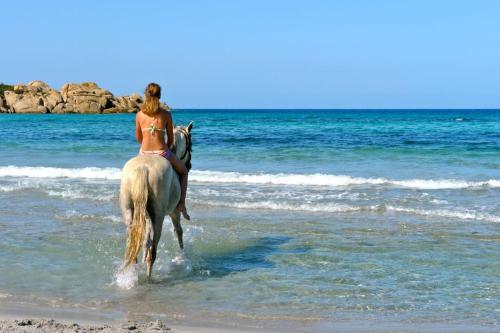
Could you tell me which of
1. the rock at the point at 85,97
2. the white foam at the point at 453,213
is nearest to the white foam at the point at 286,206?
the white foam at the point at 453,213

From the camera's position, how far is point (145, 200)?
6.70m

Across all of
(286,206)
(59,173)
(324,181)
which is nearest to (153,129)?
(286,206)

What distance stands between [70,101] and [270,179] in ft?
251

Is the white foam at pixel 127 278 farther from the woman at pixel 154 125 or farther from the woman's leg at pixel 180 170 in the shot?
the woman at pixel 154 125

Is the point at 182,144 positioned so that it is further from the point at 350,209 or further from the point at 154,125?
the point at 350,209

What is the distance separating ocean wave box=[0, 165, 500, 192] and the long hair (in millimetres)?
8522

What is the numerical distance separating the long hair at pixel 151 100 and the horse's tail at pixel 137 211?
2.22ft

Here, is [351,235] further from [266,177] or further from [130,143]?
[130,143]

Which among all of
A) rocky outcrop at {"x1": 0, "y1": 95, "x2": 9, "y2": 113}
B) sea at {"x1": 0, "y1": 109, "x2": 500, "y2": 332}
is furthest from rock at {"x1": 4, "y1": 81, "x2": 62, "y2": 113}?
sea at {"x1": 0, "y1": 109, "x2": 500, "y2": 332}

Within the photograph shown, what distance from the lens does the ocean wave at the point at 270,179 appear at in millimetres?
15828

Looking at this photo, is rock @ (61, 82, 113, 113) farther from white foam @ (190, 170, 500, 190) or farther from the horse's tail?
the horse's tail

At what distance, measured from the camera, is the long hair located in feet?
22.9

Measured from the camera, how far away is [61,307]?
19.4 feet

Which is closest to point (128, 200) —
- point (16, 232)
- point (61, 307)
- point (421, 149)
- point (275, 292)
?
point (61, 307)
